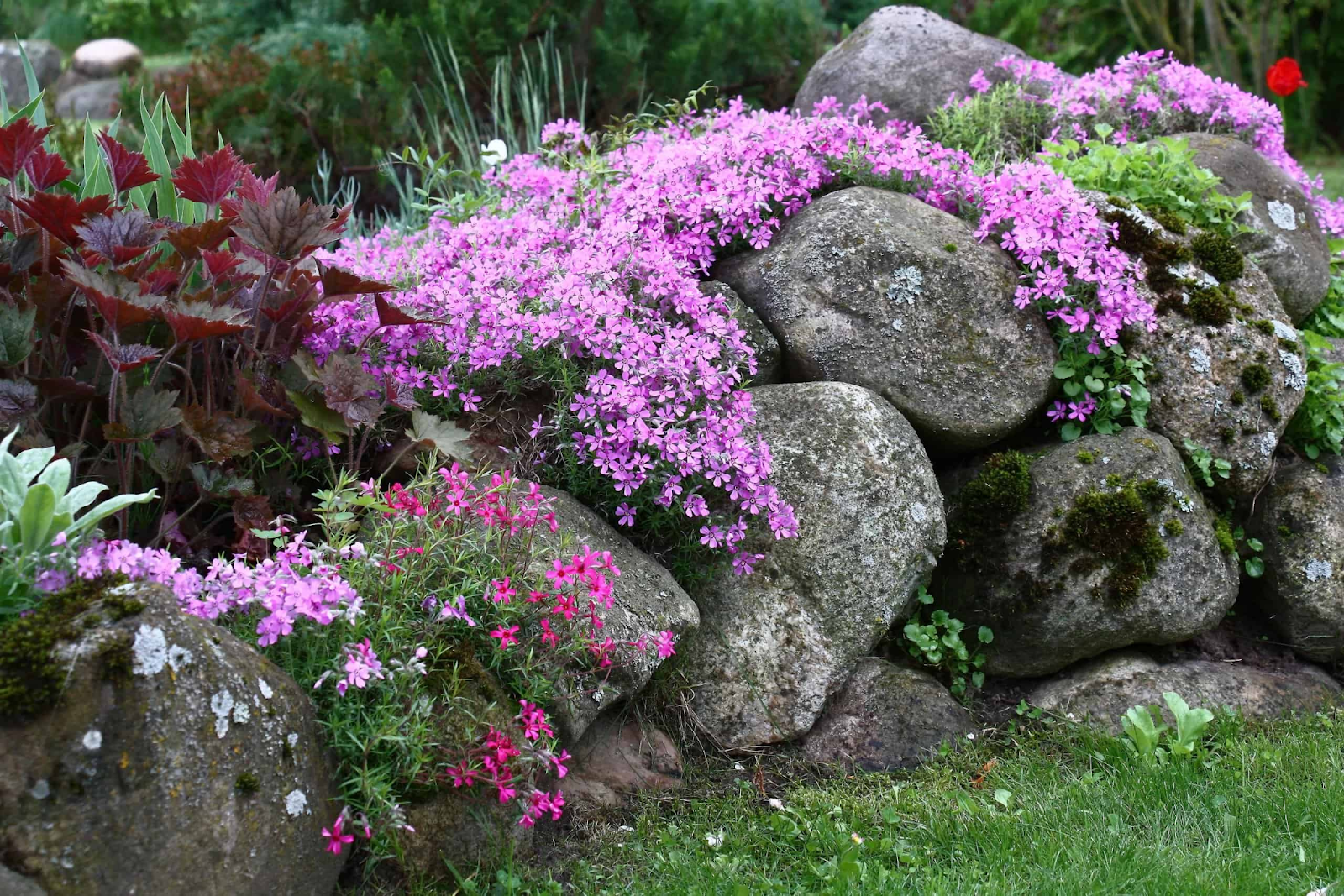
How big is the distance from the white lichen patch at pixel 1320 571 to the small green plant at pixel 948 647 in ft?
3.80

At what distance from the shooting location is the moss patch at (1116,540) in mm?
3498

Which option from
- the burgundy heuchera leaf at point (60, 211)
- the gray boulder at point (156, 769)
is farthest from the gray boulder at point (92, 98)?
the gray boulder at point (156, 769)

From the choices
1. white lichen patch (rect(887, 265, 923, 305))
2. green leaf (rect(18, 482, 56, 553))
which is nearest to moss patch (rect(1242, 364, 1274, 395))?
white lichen patch (rect(887, 265, 923, 305))

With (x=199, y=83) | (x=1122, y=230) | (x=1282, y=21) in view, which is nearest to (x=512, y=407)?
(x=1122, y=230)

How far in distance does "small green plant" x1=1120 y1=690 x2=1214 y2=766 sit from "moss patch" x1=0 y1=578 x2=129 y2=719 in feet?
8.75

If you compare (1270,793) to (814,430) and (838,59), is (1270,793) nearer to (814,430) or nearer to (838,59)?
(814,430)

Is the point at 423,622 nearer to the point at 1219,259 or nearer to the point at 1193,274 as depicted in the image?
the point at 1193,274

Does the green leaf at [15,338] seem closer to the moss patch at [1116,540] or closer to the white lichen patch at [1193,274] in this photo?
the moss patch at [1116,540]

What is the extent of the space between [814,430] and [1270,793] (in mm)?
1611

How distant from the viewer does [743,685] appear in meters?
3.29

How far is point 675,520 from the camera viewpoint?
3.29 meters

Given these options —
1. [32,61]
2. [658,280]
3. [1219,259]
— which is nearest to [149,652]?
[658,280]

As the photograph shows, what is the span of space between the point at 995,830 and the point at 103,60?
15.8m

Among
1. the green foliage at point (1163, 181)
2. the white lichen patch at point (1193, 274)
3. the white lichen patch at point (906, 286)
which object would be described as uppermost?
the green foliage at point (1163, 181)
